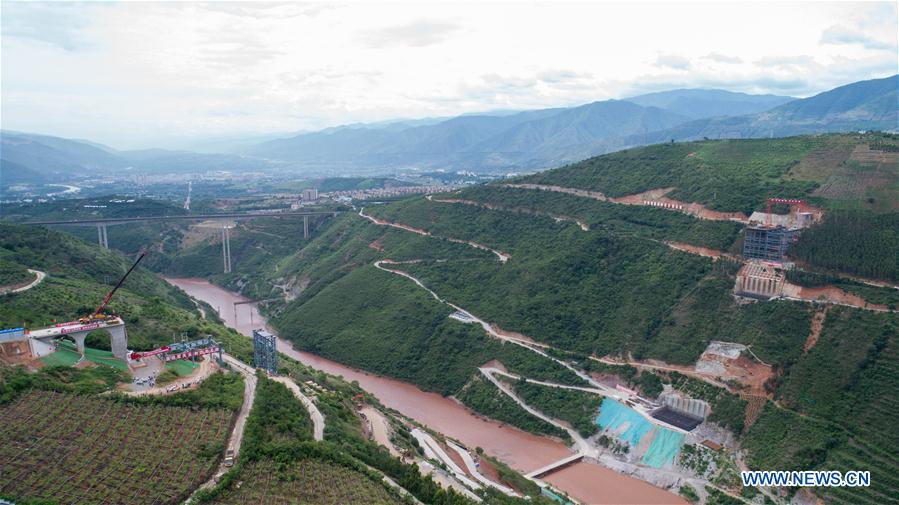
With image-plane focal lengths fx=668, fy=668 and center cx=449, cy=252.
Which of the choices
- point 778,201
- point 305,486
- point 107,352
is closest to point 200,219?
point 107,352

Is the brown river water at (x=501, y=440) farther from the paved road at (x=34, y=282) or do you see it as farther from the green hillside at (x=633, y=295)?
the paved road at (x=34, y=282)

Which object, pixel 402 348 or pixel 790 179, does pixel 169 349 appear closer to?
pixel 402 348

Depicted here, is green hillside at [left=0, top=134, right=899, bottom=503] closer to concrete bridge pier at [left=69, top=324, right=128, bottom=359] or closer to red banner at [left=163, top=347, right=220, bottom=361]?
red banner at [left=163, top=347, right=220, bottom=361]

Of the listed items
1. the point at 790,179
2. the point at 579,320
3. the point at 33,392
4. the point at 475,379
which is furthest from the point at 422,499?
the point at 790,179

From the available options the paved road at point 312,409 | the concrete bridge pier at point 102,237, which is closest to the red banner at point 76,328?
the paved road at point 312,409

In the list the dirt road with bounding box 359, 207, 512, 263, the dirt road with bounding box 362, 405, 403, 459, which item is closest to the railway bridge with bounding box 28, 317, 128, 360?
the dirt road with bounding box 362, 405, 403, 459

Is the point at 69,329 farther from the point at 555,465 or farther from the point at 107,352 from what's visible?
the point at 555,465
